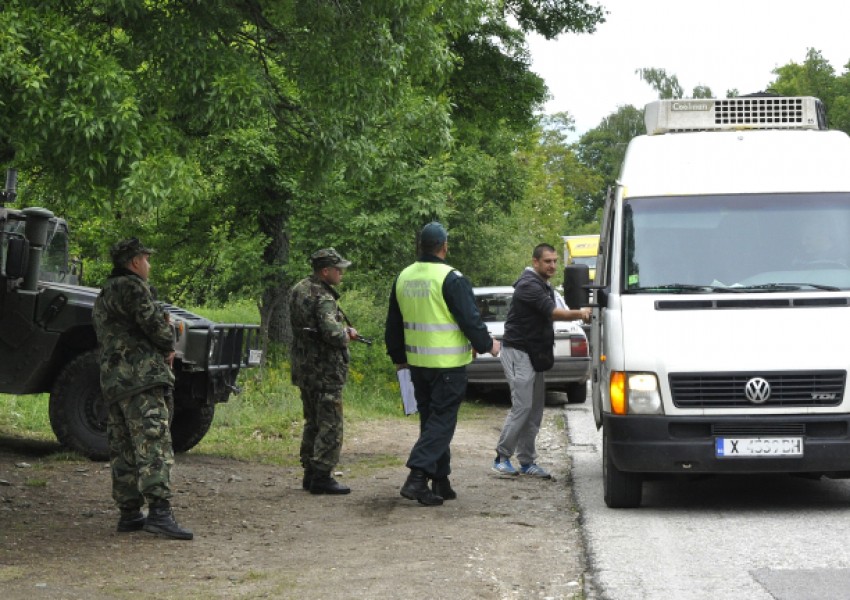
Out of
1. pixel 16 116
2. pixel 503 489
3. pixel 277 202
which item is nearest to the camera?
pixel 16 116

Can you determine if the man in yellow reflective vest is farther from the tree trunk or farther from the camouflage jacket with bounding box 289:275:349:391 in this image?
the tree trunk

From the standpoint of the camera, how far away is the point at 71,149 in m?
9.22

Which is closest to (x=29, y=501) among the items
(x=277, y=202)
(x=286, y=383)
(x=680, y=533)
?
(x=680, y=533)

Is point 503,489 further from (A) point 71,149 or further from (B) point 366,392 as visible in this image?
(B) point 366,392

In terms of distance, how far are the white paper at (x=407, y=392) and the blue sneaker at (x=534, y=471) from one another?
5.90ft

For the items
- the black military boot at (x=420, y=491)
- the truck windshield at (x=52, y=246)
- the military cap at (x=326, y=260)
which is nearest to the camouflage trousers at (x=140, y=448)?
the black military boot at (x=420, y=491)

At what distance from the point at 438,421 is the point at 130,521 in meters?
2.38

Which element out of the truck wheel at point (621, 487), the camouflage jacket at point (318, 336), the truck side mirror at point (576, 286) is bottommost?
the truck wheel at point (621, 487)

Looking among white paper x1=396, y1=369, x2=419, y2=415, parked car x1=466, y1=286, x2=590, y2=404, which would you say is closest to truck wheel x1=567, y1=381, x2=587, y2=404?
parked car x1=466, y1=286, x2=590, y2=404

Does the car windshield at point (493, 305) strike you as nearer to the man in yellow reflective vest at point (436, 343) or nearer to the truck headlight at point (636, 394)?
the man in yellow reflective vest at point (436, 343)

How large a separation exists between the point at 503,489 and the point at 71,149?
416cm

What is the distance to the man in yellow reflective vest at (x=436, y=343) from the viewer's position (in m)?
9.90

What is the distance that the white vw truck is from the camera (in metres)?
8.84

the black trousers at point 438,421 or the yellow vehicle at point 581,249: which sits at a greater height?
the yellow vehicle at point 581,249
